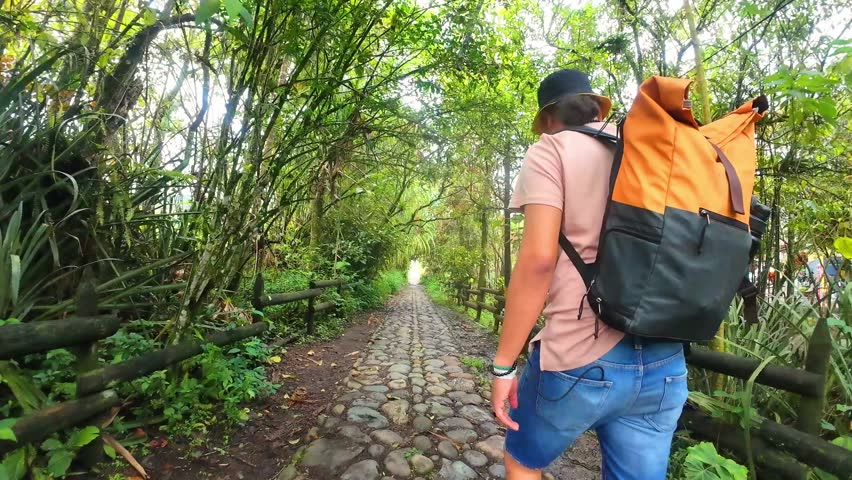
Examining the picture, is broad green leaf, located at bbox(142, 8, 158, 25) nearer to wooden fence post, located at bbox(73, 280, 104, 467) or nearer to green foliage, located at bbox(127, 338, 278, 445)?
wooden fence post, located at bbox(73, 280, 104, 467)

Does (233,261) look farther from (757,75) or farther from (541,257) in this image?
(757,75)

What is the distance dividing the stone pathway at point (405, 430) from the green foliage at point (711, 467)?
0.99 m

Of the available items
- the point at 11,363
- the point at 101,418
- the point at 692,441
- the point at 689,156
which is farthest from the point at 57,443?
the point at 692,441

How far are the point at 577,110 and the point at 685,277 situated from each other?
0.63 meters

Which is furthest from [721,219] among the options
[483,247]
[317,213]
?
[483,247]

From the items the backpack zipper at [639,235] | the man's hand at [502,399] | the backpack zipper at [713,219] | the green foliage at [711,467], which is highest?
the backpack zipper at [713,219]

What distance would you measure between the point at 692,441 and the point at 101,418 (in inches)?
122

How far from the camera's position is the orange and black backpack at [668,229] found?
1.03 metres

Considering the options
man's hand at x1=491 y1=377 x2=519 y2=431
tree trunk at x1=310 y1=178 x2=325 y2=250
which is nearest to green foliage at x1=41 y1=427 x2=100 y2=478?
man's hand at x1=491 y1=377 x2=519 y2=431

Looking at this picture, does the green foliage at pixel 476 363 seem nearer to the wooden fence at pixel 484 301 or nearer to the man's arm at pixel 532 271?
the wooden fence at pixel 484 301

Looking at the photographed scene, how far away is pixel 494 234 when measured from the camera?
14.6 m

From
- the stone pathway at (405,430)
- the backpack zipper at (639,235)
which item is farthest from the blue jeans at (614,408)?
the stone pathway at (405,430)

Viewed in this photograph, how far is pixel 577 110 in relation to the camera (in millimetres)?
1350

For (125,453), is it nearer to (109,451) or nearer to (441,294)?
(109,451)
